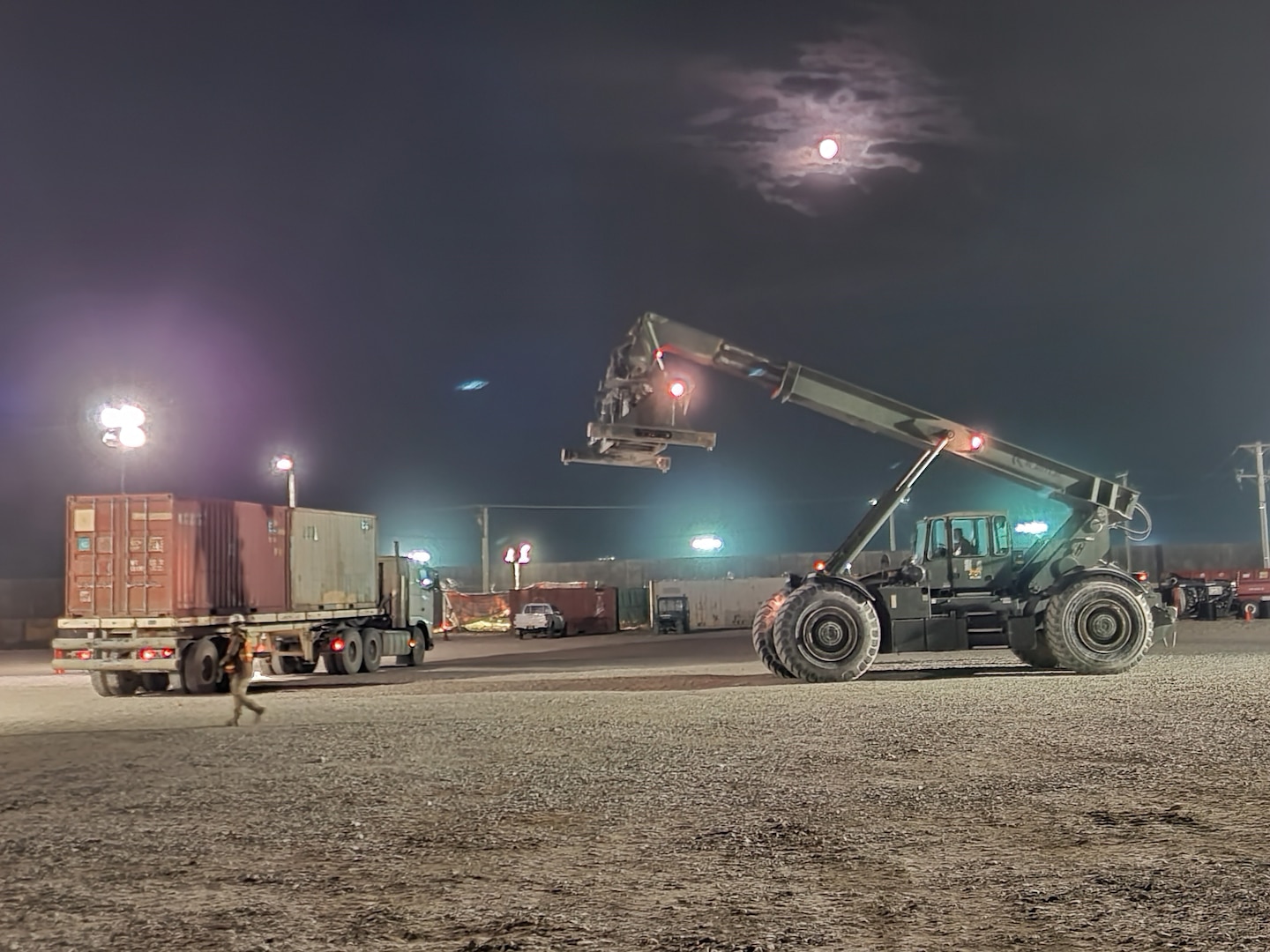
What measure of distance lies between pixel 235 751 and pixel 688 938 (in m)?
8.27

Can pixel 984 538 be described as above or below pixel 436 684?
above

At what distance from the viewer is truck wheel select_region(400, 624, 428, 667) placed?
3033 centimetres

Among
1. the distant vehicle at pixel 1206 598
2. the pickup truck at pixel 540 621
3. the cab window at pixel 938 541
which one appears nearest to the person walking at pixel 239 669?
the cab window at pixel 938 541

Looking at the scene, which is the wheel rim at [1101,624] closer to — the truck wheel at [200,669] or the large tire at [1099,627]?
the large tire at [1099,627]

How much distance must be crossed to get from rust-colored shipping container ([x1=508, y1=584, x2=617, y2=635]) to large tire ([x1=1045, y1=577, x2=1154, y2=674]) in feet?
102

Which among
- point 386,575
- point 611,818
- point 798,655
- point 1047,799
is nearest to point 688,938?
point 611,818

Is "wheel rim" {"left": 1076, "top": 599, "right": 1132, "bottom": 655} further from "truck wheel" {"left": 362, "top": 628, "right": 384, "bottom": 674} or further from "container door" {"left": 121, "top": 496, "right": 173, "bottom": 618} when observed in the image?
"truck wheel" {"left": 362, "top": 628, "right": 384, "bottom": 674}

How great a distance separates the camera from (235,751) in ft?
40.7

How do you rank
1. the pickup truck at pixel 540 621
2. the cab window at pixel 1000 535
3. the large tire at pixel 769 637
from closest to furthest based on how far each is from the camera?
the large tire at pixel 769 637 → the cab window at pixel 1000 535 → the pickup truck at pixel 540 621

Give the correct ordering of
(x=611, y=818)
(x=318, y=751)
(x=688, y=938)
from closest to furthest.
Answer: (x=688, y=938), (x=611, y=818), (x=318, y=751)

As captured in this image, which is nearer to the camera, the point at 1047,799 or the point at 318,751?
the point at 1047,799

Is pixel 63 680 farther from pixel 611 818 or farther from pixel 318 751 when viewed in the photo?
pixel 611 818

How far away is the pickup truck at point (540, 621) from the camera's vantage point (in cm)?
4662

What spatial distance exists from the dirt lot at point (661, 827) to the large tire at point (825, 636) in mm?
2320
